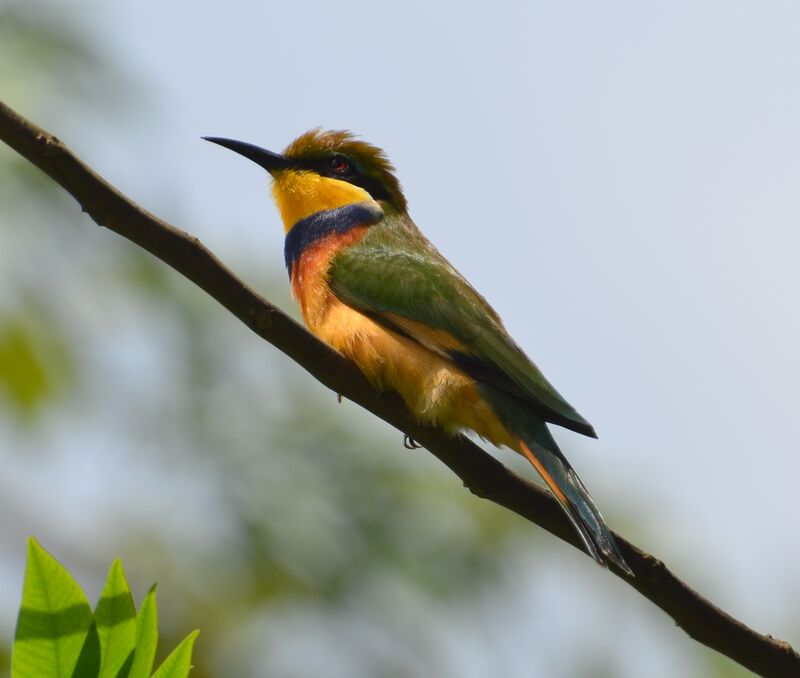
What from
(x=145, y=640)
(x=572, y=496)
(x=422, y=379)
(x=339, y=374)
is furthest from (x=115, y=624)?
(x=422, y=379)

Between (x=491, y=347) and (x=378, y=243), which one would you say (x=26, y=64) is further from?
(x=491, y=347)

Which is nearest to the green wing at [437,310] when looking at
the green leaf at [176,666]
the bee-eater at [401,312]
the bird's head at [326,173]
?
the bee-eater at [401,312]

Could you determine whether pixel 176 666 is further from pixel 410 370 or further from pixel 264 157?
pixel 264 157

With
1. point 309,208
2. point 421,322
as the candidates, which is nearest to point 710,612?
point 421,322

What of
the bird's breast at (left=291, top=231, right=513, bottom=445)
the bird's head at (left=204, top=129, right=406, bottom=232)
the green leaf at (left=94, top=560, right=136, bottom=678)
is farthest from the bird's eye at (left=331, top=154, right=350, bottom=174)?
the green leaf at (left=94, top=560, right=136, bottom=678)

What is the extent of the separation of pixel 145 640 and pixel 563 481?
1.61 meters

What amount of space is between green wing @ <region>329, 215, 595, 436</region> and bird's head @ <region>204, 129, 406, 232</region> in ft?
1.03

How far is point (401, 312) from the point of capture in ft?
10.6

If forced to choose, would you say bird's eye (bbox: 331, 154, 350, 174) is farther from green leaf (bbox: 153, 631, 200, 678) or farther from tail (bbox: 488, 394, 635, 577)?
green leaf (bbox: 153, 631, 200, 678)

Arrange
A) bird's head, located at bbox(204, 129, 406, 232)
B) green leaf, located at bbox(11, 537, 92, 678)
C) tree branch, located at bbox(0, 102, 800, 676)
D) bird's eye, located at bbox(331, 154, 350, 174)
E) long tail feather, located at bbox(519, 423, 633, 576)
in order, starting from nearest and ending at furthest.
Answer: green leaf, located at bbox(11, 537, 92, 678)
tree branch, located at bbox(0, 102, 800, 676)
long tail feather, located at bbox(519, 423, 633, 576)
bird's head, located at bbox(204, 129, 406, 232)
bird's eye, located at bbox(331, 154, 350, 174)

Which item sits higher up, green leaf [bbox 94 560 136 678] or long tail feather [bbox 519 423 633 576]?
long tail feather [bbox 519 423 633 576]

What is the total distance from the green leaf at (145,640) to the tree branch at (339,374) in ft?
3.22

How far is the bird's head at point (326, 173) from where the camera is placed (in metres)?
3.94

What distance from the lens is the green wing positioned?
2.92 meters
